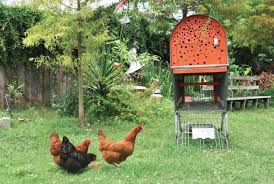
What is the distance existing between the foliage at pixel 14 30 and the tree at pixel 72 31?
108 inches

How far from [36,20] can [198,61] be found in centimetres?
575

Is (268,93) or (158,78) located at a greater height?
(158,78)

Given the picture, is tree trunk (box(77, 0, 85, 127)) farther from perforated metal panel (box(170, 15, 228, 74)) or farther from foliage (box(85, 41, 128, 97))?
perforated metal panel (box(170, 15, 228, 74))


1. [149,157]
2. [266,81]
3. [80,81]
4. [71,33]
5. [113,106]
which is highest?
[71,33]

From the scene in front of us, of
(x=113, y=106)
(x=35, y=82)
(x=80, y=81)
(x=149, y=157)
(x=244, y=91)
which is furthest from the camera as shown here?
(x=244, y=91)

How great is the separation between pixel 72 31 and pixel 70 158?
369 cm

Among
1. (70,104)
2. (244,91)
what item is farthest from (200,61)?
(244,91)

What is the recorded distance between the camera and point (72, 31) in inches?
386

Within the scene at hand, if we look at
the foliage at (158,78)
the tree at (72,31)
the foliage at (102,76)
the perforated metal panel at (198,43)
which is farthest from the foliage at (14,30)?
the perforated metal panel at (198,43)

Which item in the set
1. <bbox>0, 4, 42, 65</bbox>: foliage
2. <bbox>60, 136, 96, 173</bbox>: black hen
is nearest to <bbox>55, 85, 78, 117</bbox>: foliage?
<bbox>0, 4, 42, 65</bbox>: foliage

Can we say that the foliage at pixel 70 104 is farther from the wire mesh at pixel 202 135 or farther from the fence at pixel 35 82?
the wire mesh at pixel 202 135

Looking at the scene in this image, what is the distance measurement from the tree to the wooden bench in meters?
4.91

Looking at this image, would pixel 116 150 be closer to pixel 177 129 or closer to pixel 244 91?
pixel 177 129

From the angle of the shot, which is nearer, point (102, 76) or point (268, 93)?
point (102, 76)
